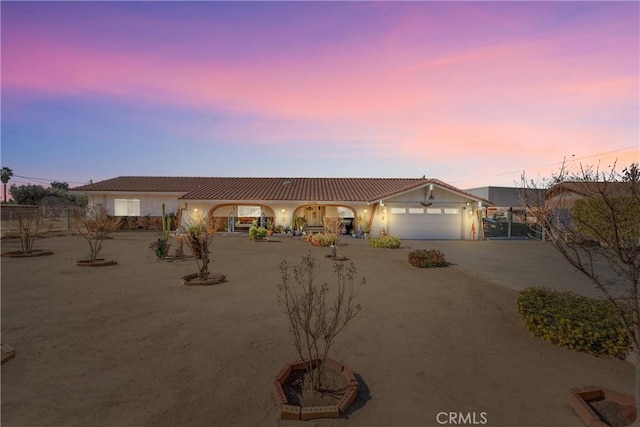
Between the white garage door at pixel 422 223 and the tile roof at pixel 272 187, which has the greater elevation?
the tile roof at pixel 272 187

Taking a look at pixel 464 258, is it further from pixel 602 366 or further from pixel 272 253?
pixel 602 366

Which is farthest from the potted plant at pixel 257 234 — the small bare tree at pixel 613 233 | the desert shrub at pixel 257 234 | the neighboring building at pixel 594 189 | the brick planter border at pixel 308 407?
the small bare tree at pixel 613 233

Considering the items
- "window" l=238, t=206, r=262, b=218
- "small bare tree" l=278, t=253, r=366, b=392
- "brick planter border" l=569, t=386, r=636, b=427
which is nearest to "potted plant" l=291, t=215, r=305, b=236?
"window" l=238, t=206, r=262, b=218

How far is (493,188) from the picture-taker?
132 feet

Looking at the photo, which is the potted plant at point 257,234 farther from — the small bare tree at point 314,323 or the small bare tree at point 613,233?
the small bare tree at point 613,233

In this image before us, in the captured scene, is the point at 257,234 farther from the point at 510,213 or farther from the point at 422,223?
the point at 510,213

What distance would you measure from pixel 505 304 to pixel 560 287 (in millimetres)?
3377

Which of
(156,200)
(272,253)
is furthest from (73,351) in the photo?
(156,200)

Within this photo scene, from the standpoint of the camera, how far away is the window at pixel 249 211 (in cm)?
3020

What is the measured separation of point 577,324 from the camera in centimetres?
534

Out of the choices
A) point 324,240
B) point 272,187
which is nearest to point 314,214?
point 272,187

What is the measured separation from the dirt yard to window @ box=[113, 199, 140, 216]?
2242cm

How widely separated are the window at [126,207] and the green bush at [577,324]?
1225 inches

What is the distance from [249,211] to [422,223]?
15355 millimetres
